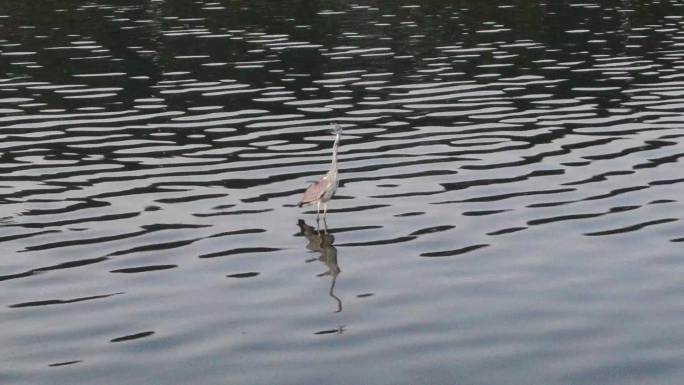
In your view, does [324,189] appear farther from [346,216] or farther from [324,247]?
[324,247]

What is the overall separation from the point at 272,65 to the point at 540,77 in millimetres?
8686

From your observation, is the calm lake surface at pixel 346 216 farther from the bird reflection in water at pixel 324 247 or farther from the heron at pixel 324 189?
the heron at pixel 324 189

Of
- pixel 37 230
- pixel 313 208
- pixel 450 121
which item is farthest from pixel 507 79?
pixel 37 230

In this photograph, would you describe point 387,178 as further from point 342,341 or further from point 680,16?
point 680,16

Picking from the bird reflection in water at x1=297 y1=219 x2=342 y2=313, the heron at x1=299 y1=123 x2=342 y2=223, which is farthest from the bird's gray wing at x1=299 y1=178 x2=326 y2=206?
the bird reflection in water at x1=297 y1=219 x2=342 y2=313

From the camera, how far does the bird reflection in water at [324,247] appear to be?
19.1 metres

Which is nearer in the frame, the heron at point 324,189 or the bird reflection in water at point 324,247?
the bird reflection in water at point 324,247

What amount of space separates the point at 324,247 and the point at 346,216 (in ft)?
6.59

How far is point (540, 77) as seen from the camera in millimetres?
38094

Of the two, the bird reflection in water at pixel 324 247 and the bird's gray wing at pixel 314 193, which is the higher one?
the bird's gray wing at pixel 314 193

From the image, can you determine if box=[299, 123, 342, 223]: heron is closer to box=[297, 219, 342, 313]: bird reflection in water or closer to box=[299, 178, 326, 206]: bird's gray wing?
box=[299, 178, 326, 206]: bird's gray wing

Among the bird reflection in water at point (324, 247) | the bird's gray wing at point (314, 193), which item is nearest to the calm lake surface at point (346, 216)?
the bird reflection in water at point (324, 247)

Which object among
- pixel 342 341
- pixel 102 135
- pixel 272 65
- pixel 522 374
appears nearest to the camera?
pixel 522 374

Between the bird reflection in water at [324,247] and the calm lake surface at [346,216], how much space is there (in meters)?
0.07
